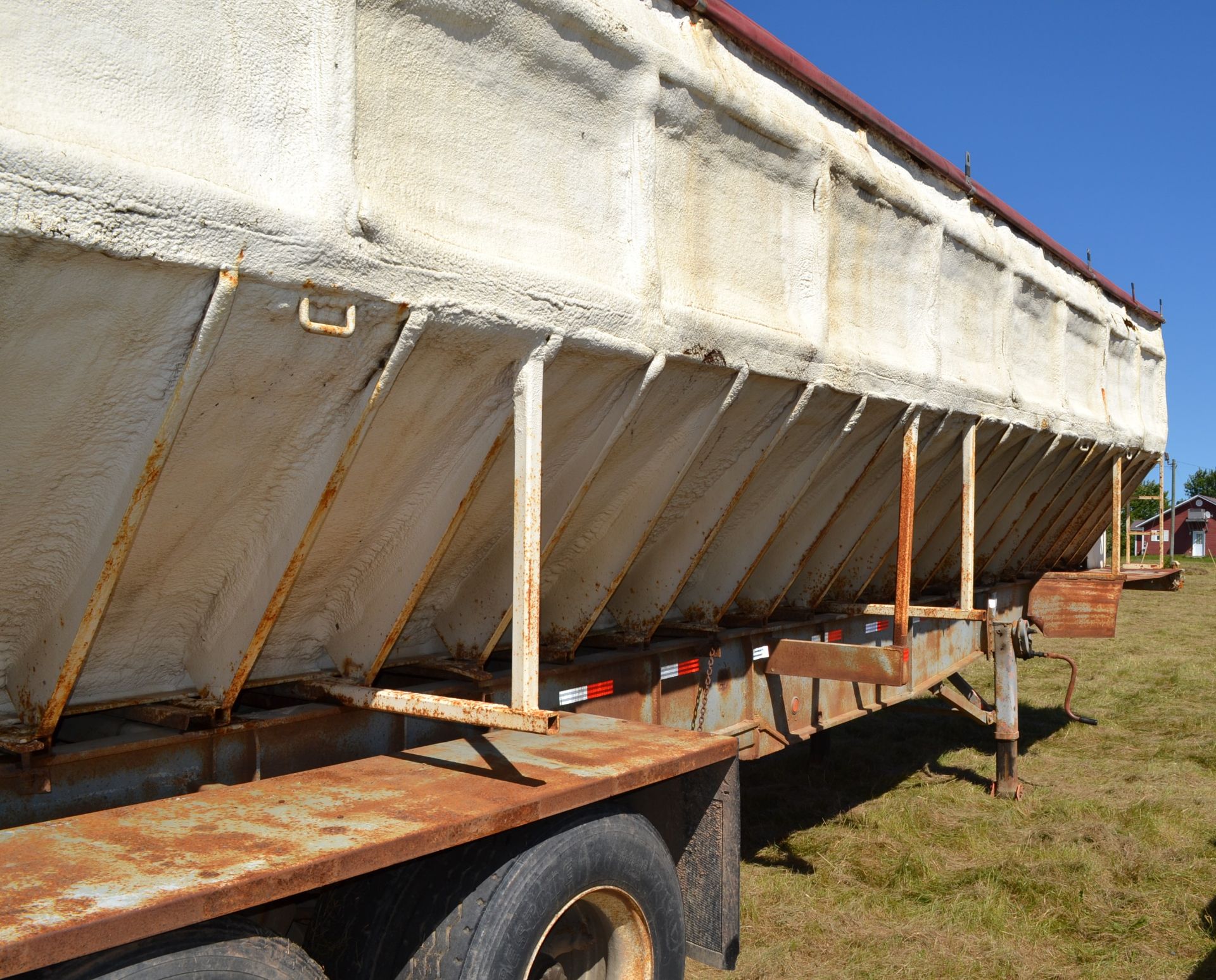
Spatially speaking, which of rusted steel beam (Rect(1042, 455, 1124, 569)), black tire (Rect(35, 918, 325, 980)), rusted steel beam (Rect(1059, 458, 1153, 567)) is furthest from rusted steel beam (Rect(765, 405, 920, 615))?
rusted steel beam (Rect(1059, 458, 1153, 567))

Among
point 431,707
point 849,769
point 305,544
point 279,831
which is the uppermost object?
point 305,544

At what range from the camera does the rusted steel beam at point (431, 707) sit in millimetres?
2789

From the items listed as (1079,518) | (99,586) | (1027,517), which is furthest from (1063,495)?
(99,586)

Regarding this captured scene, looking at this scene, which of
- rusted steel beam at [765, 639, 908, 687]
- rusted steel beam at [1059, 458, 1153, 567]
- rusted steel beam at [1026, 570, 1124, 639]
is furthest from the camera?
rusted steel beam at [1059, 458, 1153, 567]

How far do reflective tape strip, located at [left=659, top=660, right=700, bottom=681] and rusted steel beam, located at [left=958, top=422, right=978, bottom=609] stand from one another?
1.52 meters

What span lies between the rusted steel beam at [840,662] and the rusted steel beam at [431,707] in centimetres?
213

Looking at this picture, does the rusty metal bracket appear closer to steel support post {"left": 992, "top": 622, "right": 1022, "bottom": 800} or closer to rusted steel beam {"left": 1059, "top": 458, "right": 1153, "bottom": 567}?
steel support post {"left": 992, "top": 622, "right": 1022, "bottom": 800}

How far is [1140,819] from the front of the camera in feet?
20.8

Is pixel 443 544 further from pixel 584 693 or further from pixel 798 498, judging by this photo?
pixel 798 498

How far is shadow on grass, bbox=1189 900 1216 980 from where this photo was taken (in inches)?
175

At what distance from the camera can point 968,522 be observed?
217 inches

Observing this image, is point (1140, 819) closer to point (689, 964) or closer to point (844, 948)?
point (844, 948)

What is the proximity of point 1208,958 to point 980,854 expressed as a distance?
4.51 ft

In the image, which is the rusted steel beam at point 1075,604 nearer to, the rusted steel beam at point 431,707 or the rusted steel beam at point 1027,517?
the rusted steel beam at point 1027,517
